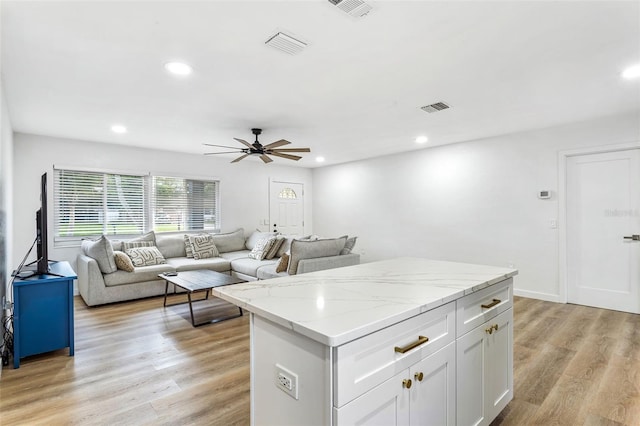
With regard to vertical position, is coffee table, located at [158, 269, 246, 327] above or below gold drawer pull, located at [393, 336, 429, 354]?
below

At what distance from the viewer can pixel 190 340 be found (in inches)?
126

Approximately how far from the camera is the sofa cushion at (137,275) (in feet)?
14.5

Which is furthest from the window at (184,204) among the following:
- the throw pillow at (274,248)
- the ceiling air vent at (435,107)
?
the ceiling air vent at (435,107)

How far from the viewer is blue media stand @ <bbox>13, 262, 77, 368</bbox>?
2.66 meters

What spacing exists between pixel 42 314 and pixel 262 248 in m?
3.21

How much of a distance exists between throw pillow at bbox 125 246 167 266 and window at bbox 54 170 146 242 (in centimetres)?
83

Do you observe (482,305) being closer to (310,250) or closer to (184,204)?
(310,250)

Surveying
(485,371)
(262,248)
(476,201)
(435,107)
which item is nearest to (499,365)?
(485,371)

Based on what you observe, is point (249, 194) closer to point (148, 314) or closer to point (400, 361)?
point (148, 314)

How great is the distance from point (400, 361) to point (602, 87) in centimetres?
343

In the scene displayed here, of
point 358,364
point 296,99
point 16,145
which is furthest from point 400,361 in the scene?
point 16,145

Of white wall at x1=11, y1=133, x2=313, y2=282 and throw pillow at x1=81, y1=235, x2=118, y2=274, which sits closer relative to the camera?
throw pillow at x1=81, y1=235, x2=118, y2=274

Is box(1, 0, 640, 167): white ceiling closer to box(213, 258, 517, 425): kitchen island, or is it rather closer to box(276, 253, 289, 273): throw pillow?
box(213, 258, 517, 425): kitchen island

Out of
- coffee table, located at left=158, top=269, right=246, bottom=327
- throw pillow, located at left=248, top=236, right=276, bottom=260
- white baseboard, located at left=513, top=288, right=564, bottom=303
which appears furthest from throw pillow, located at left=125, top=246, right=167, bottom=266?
white baseboard, located at left=513, top=288, right=564, bottom=303
